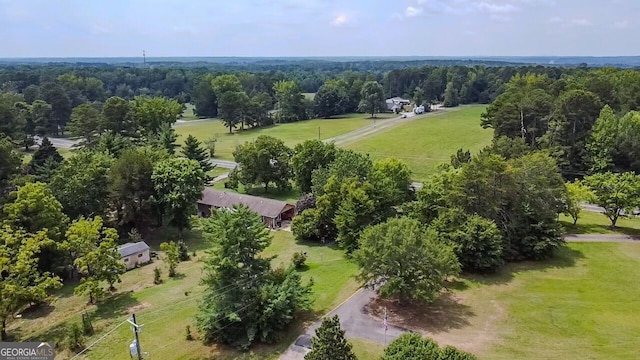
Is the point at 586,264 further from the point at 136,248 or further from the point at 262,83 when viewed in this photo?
the point at 262,83

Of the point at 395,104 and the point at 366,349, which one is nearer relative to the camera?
the point at 366,349

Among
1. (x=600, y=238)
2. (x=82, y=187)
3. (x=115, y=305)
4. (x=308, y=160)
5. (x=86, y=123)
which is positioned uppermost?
(x=86, y=123)

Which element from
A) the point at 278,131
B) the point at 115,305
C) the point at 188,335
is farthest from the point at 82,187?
the point at 278,131

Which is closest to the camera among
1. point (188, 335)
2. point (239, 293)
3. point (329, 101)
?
point (239, 293)

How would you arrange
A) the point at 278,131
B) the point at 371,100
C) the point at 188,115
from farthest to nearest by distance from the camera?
the point at 188,115, the point at 371,100, the point at 278,131

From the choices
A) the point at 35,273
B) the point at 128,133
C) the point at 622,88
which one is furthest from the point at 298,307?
the point at 622,88

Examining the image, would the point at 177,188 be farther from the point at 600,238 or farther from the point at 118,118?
the point at 118,118

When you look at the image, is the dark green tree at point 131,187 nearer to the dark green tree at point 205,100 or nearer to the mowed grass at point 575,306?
the mowed grass at point 575,306

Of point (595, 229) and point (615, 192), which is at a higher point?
point (615, 192)
